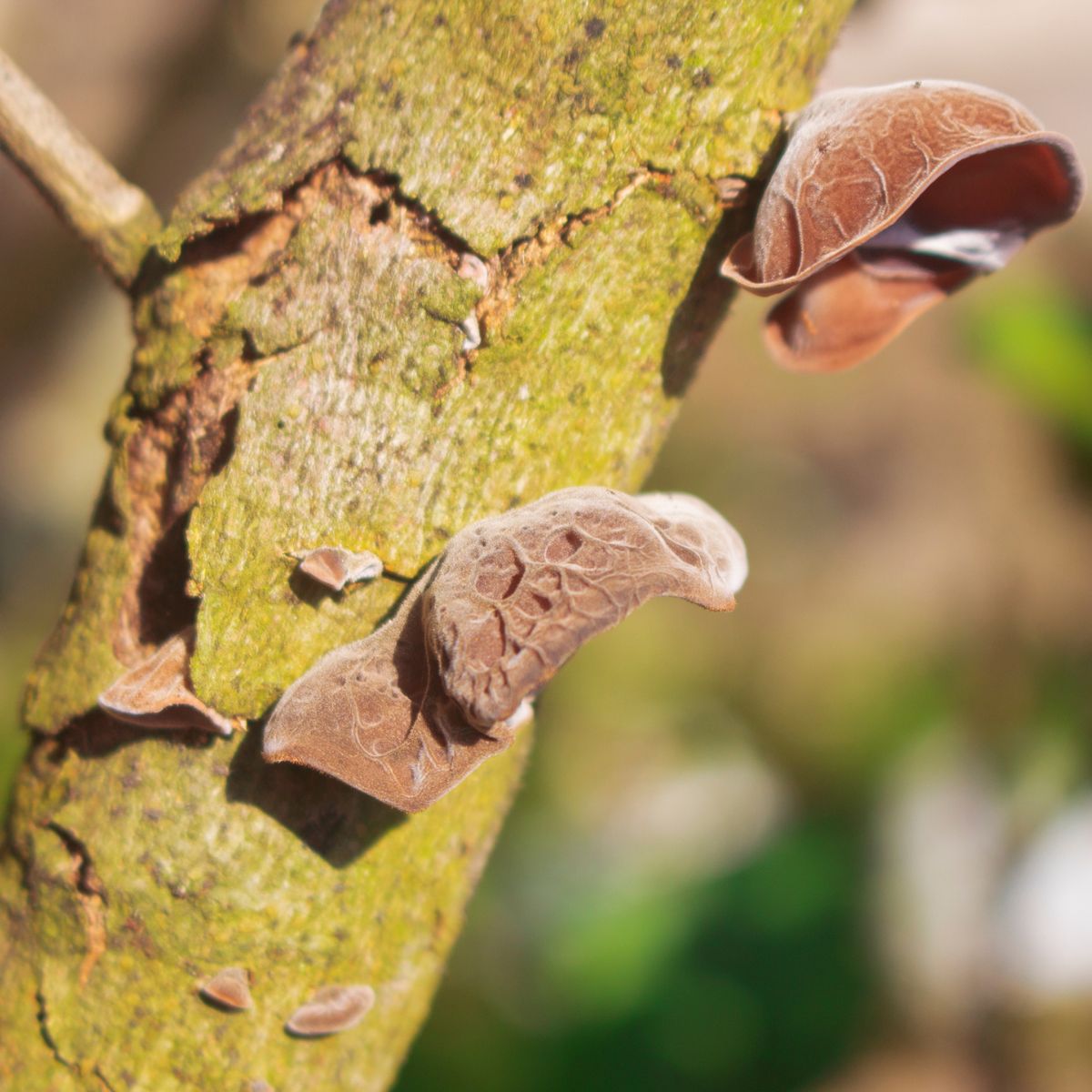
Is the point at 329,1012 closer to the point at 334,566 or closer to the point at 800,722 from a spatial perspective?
the point at 334,566

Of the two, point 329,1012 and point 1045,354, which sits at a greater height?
point 1045,354

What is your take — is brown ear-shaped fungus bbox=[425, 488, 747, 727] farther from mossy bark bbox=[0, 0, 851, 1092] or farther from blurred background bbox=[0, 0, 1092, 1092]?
blurred background bbox=[0, 0, 1092, 1092]

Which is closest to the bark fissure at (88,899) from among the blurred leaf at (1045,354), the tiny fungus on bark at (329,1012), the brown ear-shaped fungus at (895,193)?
the tiny fungus on bark at (329,1012)

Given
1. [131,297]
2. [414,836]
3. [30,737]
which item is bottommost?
[30,737]

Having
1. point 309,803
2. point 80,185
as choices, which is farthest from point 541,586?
point 80,185

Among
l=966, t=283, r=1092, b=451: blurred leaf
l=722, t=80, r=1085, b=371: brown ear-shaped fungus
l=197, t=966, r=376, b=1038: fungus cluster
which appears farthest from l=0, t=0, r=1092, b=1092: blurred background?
l=722, t=80, r=1085, b=371: brown ear-shaped fungus

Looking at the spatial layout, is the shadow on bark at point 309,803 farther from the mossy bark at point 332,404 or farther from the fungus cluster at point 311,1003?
the fungus cluster at point 311,1003

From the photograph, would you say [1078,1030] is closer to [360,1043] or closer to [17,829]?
[360,1043]

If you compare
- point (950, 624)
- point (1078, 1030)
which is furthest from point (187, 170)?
point (1078, 1030)
